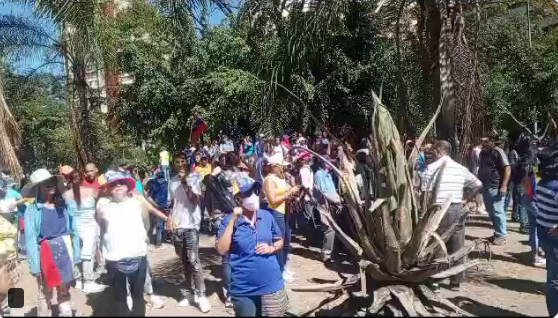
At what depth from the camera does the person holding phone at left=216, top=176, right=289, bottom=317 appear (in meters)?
3.34

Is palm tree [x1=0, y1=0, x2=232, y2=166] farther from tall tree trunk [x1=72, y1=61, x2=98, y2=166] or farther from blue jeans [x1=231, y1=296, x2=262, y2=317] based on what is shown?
blue jeans [x1=231, y1=296, x2=262, y2=317]

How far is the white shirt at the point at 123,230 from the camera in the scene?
311cm

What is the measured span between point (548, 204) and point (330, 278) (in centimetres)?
266

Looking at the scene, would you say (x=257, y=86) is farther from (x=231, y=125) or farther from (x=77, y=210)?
(x=231, y=125)

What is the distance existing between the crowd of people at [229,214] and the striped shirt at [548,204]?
0.03ft

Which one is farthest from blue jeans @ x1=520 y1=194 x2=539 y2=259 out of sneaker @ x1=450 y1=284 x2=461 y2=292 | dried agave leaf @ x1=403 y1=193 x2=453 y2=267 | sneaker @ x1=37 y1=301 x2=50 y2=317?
sneaker @ x1=37 y1=301 x2=50 y2=317

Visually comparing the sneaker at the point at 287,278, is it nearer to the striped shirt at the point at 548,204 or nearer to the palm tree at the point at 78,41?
the striped shirt at the point at 548,204

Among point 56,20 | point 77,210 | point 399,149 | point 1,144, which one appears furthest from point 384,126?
point 1,144

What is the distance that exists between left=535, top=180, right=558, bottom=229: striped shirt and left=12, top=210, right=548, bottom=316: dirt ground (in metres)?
0.82

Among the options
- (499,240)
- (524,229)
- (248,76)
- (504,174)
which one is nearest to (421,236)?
(504,174)

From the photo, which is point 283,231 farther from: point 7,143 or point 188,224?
point 7,143

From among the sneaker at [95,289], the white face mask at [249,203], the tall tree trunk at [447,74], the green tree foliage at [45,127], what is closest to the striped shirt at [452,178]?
the tall tree trunk at [447,74]

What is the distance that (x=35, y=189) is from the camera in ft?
14.5

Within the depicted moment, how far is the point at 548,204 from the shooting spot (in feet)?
14.7
